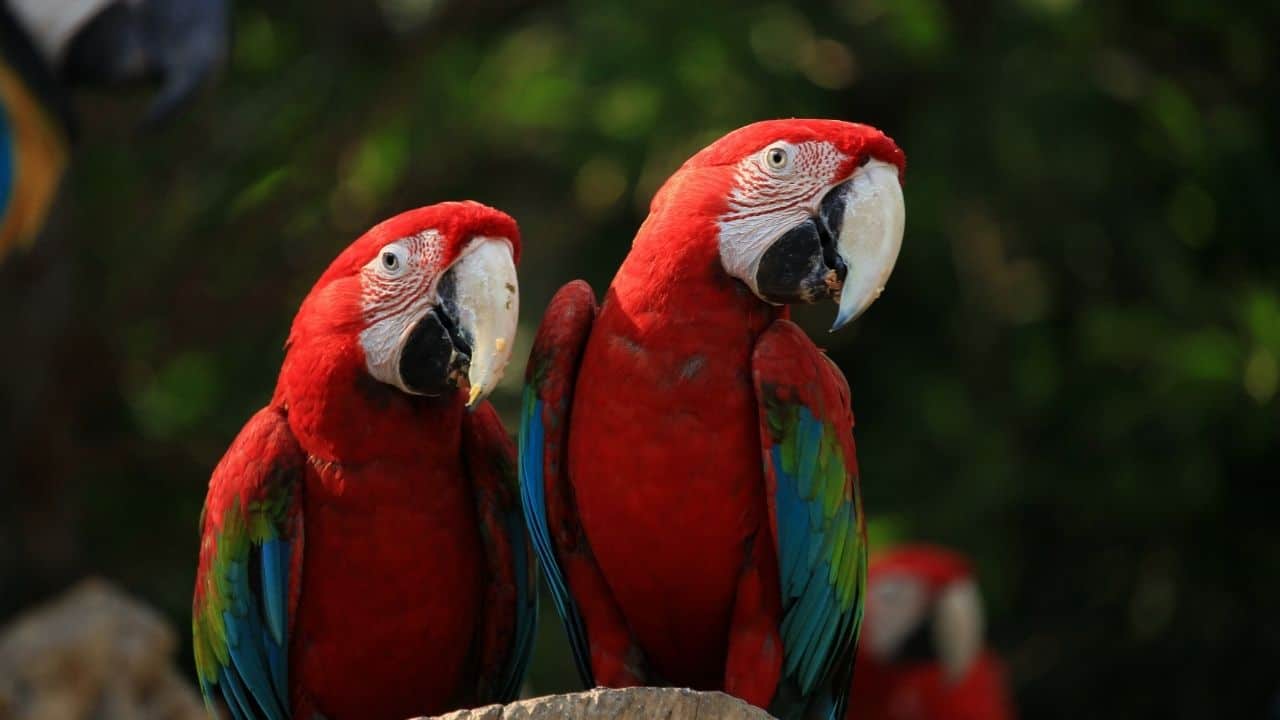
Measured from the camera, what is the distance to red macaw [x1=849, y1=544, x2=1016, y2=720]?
518 cm

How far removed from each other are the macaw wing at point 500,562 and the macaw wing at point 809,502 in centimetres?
43

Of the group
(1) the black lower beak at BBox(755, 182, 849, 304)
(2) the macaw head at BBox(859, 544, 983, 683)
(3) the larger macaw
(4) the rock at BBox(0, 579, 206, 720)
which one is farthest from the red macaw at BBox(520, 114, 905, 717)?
(2) the macaw head at BBox(859, 544, 983, 683)

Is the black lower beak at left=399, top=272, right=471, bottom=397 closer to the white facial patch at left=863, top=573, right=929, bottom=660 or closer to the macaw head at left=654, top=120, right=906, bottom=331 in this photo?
the macaw head at left=654, top=120, right=906, bottom=331

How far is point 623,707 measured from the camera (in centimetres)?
203

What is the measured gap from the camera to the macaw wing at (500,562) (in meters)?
2.46

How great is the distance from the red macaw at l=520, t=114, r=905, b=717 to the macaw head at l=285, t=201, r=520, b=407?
177 mm

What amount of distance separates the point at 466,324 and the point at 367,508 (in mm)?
333

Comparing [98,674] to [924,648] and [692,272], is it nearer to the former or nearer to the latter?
[924,648]

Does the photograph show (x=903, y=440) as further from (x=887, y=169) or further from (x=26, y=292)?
(x=887, y=169)

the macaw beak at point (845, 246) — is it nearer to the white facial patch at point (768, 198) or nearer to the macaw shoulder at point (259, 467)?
the white facial patch at point (768, 198)

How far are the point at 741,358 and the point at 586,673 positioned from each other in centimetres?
55

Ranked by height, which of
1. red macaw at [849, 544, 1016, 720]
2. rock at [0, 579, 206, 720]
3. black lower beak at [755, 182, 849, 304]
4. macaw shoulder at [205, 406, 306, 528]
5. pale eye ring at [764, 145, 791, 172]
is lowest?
red macaw at [849, 544, 1016, 720]

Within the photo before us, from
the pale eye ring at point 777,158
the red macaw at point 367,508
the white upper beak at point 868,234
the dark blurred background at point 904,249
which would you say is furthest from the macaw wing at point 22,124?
the white upper beak at point 868,234

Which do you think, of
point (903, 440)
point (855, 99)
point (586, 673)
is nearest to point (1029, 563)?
point (903, 440)
